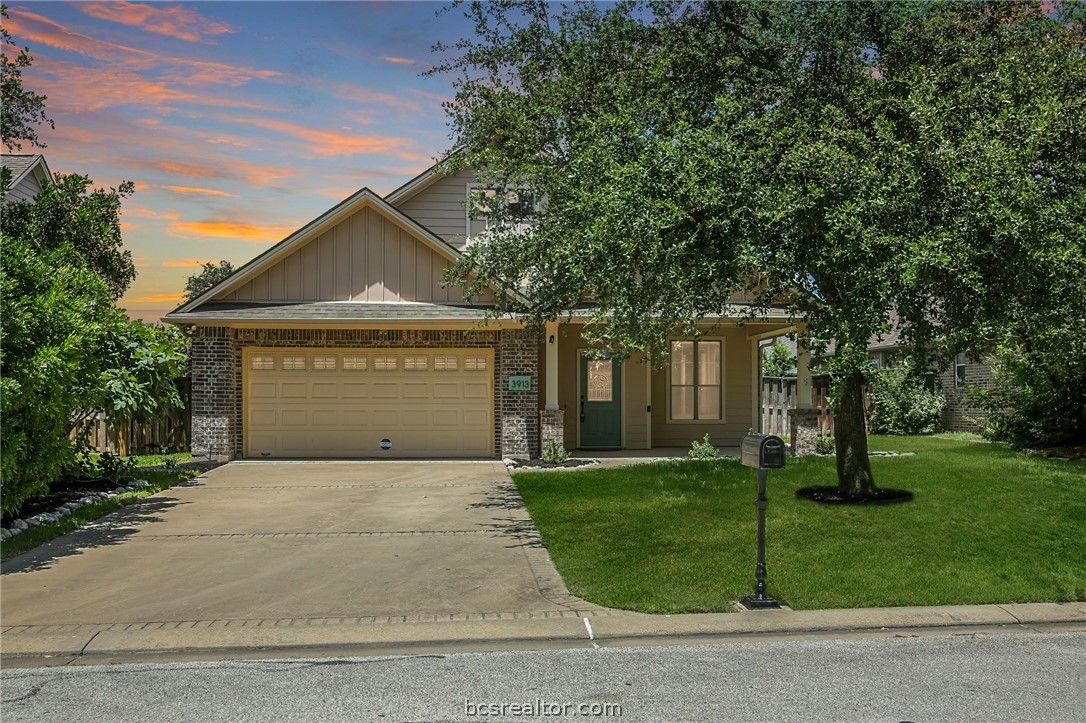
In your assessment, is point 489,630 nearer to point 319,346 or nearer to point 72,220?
point 72,220

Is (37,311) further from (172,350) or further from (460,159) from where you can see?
(460,159)

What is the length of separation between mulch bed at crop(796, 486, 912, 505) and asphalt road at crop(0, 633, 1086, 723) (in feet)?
15.5

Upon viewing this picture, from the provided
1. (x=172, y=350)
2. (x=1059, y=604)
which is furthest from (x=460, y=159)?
(x=1059, y=604)

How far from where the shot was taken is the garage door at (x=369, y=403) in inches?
722

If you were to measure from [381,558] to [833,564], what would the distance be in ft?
14.8

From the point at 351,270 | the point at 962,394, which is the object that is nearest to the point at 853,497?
the point at 351,270

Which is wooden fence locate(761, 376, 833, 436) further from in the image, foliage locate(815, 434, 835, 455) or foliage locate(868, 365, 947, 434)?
foliage locate(815, 434, 835, 455)

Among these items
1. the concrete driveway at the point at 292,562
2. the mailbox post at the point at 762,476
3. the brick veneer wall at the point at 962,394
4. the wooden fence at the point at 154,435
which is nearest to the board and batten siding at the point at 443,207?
the wooden fence at the point at 154,435

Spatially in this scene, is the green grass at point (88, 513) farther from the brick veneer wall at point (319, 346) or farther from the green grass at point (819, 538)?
the green grass at point (819, 538)

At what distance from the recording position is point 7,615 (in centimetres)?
702

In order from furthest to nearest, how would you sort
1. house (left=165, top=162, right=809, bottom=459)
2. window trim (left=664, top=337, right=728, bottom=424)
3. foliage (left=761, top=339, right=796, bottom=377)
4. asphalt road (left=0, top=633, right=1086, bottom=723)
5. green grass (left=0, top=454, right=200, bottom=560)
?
foliage (left=761, top=339, right=796, bottom=377) → window trim (left=664, top=337, right=728, bottom=424) → house (left=165, top=162, right=809, bottom=459) → green grass (left=0, top=454, right=200, bottom=560) → asphalt road (left=0, top=633, right=1086, bottom=723)

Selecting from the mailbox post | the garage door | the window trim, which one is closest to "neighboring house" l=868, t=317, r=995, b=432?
the window trim

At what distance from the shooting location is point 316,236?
696 inches

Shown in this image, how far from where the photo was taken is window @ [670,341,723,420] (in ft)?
68.4
